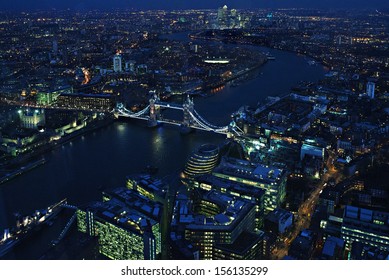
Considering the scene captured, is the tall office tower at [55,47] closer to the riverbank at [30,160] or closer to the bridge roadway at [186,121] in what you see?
the bridge roadway at [186,121]

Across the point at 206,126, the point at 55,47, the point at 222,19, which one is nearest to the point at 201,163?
the point at 206,126

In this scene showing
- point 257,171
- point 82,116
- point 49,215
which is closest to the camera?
point 49,215

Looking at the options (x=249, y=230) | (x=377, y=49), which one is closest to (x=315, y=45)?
(x=377, y=49)

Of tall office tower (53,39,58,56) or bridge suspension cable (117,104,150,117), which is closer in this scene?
bridge suspension cable (117,104,150,117)

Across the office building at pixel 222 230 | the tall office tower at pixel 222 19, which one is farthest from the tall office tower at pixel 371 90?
the tall office tower at pixel 222 19

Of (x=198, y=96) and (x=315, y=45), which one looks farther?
(x=315, y=45)

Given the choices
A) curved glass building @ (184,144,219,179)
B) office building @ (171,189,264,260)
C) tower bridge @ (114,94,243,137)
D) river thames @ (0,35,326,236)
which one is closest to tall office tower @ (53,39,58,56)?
river thames @ (0,35,326,236)

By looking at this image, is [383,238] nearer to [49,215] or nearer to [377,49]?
[49,215]

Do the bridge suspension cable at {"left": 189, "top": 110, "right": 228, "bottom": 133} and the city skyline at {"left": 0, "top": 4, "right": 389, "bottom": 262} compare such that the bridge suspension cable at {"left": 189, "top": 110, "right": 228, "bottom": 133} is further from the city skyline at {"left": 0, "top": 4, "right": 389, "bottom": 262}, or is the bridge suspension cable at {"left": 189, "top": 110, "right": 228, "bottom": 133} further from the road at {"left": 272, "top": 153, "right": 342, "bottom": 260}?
the road at {"left": 272, "top": 153, "right": 342, "bottom": 260}
